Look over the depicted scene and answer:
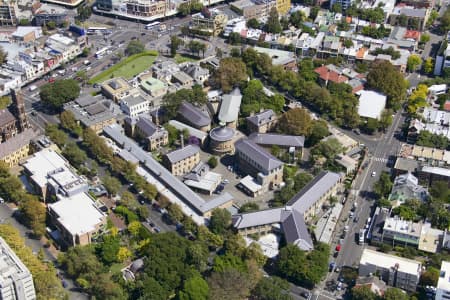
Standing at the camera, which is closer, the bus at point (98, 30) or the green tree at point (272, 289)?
the green tree at point (272, 289)

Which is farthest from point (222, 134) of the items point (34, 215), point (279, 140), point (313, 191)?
point (34, 215)

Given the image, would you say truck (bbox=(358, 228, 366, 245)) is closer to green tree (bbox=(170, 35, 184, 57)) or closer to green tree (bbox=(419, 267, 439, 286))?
green tree (bbox=(419, 267, 439, 286))

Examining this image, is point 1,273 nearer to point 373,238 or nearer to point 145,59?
point 373,238

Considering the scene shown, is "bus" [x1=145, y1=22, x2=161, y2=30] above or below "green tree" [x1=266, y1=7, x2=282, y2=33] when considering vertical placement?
below

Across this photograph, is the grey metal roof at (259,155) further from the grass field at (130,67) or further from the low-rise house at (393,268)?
the grass field at (130,67)

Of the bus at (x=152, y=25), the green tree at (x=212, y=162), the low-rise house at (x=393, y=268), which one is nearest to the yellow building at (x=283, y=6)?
the bus at (x=152, y=25)

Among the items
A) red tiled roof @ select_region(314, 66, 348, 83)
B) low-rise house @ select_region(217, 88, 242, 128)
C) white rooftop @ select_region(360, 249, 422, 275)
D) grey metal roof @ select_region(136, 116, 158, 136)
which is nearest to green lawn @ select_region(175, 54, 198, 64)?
low-rise house @ select_region(217, 88, 242, 128)
